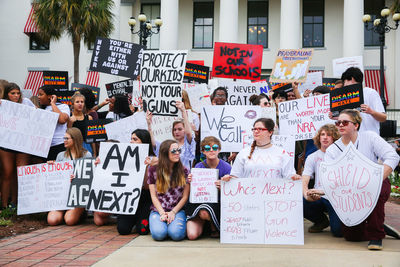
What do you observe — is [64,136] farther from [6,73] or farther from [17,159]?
[6,73]

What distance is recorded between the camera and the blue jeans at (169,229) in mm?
5469

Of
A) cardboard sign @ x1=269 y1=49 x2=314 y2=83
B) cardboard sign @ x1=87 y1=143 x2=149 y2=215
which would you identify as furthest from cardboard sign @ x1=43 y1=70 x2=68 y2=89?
cardboard sign @ x1=269 y1=49 x2=314 y2=83

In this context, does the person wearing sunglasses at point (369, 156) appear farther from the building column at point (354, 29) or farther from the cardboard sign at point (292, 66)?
the building column at point (354, 29)

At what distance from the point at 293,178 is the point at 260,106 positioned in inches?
97.3

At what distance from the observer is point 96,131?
7.68 metres

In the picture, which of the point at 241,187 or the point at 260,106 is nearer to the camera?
the point at 241,187

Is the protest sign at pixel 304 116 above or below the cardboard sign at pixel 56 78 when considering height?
below

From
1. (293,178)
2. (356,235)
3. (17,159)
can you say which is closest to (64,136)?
(17,159)

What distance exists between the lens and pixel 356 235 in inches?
213

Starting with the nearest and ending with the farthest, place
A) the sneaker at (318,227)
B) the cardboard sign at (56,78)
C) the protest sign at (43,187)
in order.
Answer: the sneaker at (318,227), the protest sign at (43,187), the cardboard sign at (56,78)

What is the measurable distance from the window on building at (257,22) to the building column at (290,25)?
2.75 meters

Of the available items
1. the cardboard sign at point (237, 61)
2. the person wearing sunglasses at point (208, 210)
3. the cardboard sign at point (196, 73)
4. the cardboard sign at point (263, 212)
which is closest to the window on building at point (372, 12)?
the cardboard sign at point (237, 61)

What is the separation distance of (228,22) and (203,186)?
21.4m

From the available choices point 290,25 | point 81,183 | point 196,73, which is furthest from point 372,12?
point 81,183
